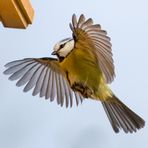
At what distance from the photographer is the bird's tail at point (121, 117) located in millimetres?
1192

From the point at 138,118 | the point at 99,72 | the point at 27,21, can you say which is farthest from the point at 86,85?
the point at 27,21

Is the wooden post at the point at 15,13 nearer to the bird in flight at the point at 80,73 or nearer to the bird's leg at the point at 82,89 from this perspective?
the bird in flight at the point at 80,73

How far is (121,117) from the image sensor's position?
4.05 feet

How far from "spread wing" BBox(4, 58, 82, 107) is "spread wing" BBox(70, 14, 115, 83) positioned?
0.16m

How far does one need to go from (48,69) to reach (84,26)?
1.14ft

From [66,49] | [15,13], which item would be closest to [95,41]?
[66,49]

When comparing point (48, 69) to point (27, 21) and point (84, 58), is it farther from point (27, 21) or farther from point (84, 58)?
point (27, 21)

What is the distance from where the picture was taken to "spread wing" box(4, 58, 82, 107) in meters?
1.27

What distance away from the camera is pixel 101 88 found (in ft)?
4.03

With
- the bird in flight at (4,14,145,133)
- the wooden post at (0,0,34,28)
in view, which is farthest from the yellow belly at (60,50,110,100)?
the wooden post at (0,0,34,28)

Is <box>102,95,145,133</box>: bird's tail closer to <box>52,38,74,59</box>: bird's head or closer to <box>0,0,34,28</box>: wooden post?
<box>52,38,74,59</box>: bird's head

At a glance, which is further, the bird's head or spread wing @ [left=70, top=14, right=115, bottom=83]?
the bird's head

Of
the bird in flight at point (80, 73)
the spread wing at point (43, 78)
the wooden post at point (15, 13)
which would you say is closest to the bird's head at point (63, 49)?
the bird in flight at point (80, 73)

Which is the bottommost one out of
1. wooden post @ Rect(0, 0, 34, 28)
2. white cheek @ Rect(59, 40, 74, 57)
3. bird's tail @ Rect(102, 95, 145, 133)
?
bird's tail @ Rect(102, 95, 145, 133)
